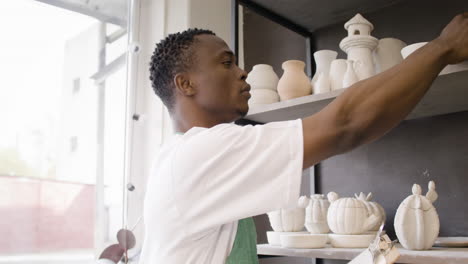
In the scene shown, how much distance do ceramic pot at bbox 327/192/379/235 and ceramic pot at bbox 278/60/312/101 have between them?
29cm

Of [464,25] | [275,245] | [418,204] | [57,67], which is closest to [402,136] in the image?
[418,204]

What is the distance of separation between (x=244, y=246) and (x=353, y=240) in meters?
0.35

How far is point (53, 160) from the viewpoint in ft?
5.59

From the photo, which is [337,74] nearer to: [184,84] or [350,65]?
[350,65]

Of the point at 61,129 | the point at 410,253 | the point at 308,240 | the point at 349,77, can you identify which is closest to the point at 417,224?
the point at 410,253

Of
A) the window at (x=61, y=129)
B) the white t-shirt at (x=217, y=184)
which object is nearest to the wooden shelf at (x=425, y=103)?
the white t-shirt at (x=217, y=184)

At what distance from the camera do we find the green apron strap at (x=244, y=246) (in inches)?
30.5

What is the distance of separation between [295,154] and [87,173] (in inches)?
53.4

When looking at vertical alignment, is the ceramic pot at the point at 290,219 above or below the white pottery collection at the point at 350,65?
below

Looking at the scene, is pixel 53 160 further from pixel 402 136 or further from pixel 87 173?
pixel 402 136

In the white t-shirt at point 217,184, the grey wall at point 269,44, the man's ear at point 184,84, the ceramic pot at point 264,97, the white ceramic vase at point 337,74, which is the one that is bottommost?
the white t-shirt at point 217,184

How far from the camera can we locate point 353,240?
1035 mm

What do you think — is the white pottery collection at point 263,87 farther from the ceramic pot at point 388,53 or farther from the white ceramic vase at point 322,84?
the ceramic pot at point 388,53

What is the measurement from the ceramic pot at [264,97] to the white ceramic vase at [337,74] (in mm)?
180
